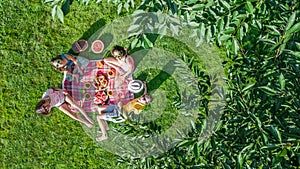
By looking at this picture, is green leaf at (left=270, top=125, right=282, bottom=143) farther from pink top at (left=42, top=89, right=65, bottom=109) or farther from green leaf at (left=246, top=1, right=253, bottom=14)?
pink top at (left=42, top=89, right=65, bottom=109)

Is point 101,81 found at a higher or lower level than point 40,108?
higher

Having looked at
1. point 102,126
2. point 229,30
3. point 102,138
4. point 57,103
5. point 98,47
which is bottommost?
point 102,138

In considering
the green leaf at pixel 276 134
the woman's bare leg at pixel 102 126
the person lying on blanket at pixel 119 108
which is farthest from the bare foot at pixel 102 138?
the green leaf at pixel 276 134

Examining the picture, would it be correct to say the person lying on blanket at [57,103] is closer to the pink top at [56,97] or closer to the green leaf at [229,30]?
the pink top at [56,97]

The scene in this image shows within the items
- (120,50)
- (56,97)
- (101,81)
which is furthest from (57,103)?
(120,50)

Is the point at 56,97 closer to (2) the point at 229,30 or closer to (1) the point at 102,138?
(1) the point at 102,138

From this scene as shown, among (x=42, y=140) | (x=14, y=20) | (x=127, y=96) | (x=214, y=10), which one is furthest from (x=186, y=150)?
Answer: (x=14, y=20)

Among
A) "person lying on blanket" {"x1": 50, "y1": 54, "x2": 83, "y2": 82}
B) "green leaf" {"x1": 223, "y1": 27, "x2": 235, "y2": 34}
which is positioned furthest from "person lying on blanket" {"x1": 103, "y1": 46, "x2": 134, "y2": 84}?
"green leaf" {"x1": 223, "y1": 27, "x2": 235, "y2": 34}

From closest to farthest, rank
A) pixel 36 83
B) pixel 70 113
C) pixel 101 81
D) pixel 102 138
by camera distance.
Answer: pixel 101 81 < pixel 70 113 < pixel 102 138 < pixel 36 83
